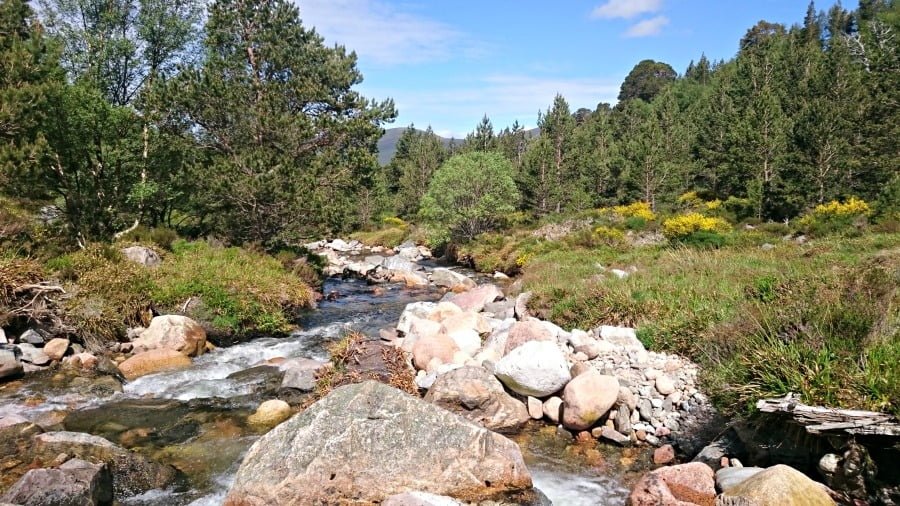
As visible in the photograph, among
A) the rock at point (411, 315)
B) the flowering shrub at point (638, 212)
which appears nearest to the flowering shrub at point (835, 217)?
the flowering shrub at point (638, 212)

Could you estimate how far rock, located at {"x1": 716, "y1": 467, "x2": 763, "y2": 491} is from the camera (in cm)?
595

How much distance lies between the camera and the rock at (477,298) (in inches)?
646

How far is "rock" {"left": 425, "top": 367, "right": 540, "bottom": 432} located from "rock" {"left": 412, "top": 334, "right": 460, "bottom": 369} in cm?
196

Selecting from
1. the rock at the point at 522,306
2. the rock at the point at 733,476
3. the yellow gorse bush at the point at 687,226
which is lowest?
the rock at the point at 733,476

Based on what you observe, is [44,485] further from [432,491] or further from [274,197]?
[274,197]

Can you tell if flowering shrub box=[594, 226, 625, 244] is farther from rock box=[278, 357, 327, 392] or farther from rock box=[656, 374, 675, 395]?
rock box=[278, 357, 327, 392]

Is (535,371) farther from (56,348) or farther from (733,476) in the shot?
(56,348)

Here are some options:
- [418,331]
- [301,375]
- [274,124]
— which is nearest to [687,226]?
[418,331]

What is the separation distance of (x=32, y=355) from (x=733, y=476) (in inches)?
500

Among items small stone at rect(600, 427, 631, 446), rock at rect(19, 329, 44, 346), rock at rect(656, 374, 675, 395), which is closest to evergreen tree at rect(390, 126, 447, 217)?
rock at rect(19, 329, 44, 346)

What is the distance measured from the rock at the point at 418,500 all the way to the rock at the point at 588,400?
3.42 metres

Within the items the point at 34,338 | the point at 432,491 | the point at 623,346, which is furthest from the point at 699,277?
the point at 34,338

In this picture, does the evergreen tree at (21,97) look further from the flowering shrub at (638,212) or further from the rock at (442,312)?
the flowering shrub at (638,212)

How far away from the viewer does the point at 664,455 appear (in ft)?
24.6
